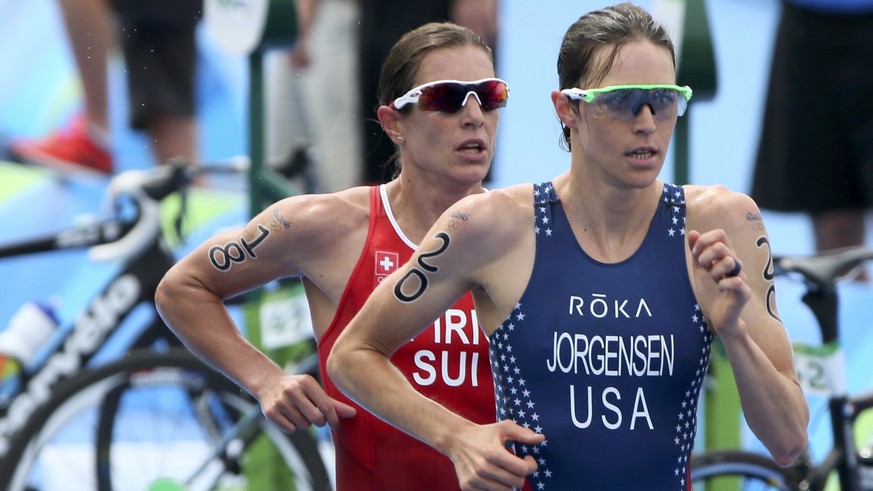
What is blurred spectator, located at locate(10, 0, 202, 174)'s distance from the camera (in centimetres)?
589

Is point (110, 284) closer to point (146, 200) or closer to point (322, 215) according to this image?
point (146, 200)

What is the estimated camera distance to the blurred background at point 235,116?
5863 mm

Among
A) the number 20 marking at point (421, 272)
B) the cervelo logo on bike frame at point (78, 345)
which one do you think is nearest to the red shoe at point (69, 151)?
the cervelo logo on bike frame at point (78, 345)

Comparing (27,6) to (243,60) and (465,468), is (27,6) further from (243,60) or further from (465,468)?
(465,468)

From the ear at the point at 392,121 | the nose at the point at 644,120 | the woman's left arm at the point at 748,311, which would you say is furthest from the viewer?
the ear at the point at 392,121

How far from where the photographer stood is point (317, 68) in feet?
19.7

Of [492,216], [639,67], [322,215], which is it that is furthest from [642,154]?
[322,215]

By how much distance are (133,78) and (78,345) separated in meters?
1.16

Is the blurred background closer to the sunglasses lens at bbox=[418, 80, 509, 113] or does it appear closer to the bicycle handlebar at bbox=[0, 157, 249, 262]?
the bicycle handlebar at bbox=[0, 157, 249, 262]

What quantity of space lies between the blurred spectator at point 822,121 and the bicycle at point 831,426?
0.99m

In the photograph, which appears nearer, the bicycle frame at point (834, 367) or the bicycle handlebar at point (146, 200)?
the bicycle frame at point (834, 367)

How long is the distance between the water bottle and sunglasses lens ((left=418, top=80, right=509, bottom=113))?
278 cm

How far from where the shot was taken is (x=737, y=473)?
16.8ft

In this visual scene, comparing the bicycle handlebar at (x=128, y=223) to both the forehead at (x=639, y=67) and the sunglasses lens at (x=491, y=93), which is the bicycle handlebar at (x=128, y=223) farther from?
the forehead at (x=639, y=67)
